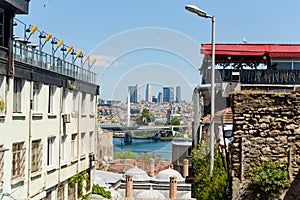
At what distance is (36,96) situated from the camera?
1897 centimetres

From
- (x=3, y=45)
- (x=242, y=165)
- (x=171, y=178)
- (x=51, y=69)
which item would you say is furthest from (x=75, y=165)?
(x=242, y=165)

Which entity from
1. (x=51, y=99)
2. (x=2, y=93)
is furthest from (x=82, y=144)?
(x=2, y=93)

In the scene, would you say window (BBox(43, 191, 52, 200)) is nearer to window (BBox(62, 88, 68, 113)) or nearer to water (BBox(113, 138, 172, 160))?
window (BBox(62, 88, 68, 113))

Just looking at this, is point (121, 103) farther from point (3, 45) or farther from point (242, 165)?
point (242, 165)

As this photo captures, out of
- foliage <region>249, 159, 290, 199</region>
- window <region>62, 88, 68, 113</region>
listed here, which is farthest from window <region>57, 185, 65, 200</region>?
foliage <region>249, 159, 290, 199</region>

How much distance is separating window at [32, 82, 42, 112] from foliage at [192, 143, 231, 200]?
6387mm

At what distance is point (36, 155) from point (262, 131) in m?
11.4

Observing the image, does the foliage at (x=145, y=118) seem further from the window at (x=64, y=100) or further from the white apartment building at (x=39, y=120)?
the window at (x=64, y=100)

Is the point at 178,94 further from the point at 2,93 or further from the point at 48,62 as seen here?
the point at 2,93

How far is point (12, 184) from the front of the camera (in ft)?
52.3

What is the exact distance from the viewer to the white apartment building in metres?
15.5

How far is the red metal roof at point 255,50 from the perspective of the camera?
78.7 feet

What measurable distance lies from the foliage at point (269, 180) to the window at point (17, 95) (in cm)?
963

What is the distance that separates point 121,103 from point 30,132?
4.92m
